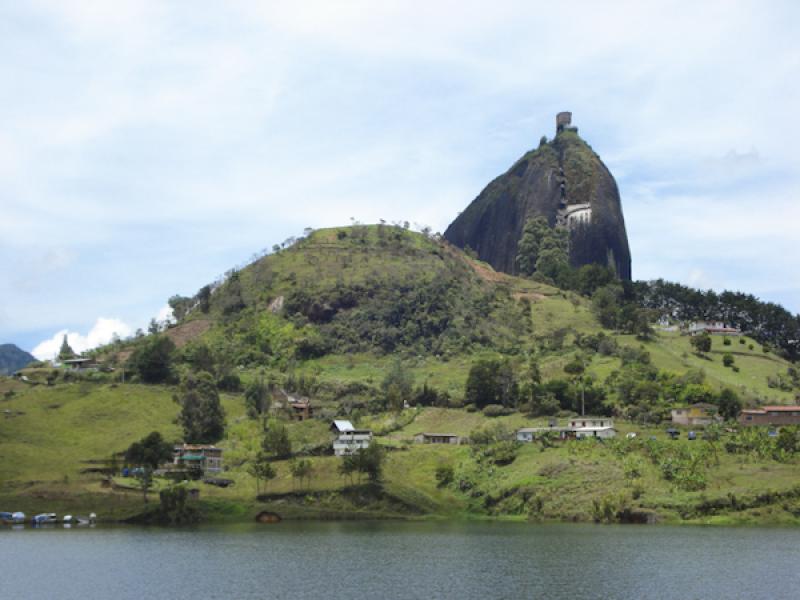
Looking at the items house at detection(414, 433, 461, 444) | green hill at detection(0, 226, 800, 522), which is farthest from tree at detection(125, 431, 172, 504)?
house at detection(414, 433, 461, 444)

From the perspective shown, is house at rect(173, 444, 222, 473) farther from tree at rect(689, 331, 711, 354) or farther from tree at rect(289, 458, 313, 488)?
tree at rect(689, 331, 711, 354)

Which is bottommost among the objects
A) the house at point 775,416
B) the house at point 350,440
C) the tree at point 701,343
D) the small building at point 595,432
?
the house at point 350,440

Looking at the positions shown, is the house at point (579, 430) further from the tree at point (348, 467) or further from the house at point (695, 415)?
the tree at point (348, 467)

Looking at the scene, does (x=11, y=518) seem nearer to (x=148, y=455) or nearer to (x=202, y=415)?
(x=148, y=455)

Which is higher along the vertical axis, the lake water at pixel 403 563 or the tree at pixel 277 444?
the tree at pixel 277 444

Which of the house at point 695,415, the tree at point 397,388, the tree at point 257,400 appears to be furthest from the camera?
the tree at point 397,388

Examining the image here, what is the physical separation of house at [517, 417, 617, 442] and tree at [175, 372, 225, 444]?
4732 cm

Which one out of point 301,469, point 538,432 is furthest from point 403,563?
point 538,432

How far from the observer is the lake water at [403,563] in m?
61.8

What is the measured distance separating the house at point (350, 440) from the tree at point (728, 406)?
53.7 metres

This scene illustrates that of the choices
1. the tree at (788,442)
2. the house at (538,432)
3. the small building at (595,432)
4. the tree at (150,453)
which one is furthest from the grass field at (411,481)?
the tree at (788,442)

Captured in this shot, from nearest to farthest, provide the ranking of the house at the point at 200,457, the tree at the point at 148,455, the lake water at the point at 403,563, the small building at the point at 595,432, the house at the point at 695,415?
1. the lake water at the point at 403,563
2. the tree at the point at 148,455
3. the house at the point at 200,457
4. the small building at the point at 595,432
5. the house at the point at 695,415

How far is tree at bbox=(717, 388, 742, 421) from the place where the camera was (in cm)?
13700

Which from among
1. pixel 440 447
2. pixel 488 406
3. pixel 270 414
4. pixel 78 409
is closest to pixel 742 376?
pixel 488 406
